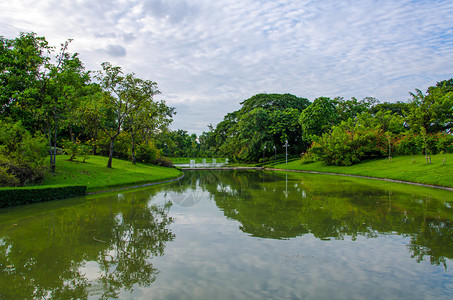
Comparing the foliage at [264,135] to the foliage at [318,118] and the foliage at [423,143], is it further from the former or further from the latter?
the foliage at [423,143]

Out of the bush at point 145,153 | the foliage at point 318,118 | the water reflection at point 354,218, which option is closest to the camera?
the water reflection at point 354,218

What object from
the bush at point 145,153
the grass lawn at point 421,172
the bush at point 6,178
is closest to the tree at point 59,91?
the bush at point 6,178

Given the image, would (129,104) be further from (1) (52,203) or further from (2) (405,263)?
(2) (405,263)

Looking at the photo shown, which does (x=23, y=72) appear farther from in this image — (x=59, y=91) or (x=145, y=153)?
(x=145, y=153)

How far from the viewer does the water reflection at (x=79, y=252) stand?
496 centimetres

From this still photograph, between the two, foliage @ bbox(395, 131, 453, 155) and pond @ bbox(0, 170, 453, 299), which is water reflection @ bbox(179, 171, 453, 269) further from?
foliage @ bbox(395, 131, 453, 155)

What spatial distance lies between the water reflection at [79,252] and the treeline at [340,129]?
27.3m

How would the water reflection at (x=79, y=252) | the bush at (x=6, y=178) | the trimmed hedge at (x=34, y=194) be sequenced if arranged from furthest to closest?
the bush at (x=6, y=178) → the trimmed hedge at (x=34, y=194) → the water reflection at (x=79, y=252)

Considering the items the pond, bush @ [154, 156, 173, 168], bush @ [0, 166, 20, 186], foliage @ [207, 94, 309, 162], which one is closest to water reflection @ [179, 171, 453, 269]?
the pond

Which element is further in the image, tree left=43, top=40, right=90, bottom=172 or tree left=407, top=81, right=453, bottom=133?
tree left=407, top=81, right=453, bottom=133

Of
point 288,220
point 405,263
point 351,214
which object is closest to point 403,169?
point 351,214

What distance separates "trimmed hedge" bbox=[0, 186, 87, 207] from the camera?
12.0m

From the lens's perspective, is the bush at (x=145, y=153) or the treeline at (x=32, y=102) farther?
the bush at (x=145, y=153)

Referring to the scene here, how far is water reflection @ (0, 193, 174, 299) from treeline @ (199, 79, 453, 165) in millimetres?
27254
